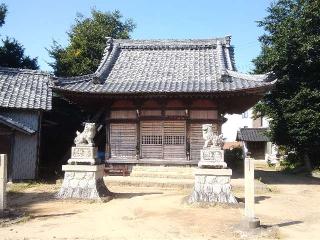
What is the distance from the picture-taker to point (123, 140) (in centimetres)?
1906

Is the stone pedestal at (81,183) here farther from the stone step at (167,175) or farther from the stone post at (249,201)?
the stone post at (249,201)

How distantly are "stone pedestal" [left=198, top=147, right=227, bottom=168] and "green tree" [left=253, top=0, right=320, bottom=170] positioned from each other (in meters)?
11.6

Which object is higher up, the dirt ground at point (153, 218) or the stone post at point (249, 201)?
the stone post at point (249, 201)

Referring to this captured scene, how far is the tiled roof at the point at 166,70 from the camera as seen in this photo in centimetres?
1759

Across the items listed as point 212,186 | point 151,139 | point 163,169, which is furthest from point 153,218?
point 151,139

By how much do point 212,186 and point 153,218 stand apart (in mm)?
2756

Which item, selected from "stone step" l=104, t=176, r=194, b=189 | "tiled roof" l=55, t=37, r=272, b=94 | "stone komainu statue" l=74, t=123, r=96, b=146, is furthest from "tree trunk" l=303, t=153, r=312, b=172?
"stone komainu statue" l=74, t=123, r=96, b=146

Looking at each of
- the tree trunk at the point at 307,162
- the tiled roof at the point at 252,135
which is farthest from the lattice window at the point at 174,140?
the tiled roof at the point at 252,135

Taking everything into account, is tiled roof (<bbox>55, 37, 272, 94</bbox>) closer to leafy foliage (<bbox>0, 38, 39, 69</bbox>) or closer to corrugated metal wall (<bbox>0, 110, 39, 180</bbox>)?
corrugated metal wall (<bbox>0, 110, 39, 180</bbox>)

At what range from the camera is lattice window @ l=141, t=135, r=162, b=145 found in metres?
18.8

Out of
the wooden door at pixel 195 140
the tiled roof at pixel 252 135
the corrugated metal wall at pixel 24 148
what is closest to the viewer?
the wooden door at pixel 195 140

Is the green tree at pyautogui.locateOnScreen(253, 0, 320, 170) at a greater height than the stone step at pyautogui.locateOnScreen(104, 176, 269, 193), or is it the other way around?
the green tree at pyautogui.locateOnScreen(253, 0, 320, 170)

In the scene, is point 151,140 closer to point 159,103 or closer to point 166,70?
point 159,103

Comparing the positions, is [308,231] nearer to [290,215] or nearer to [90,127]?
[290,215]
